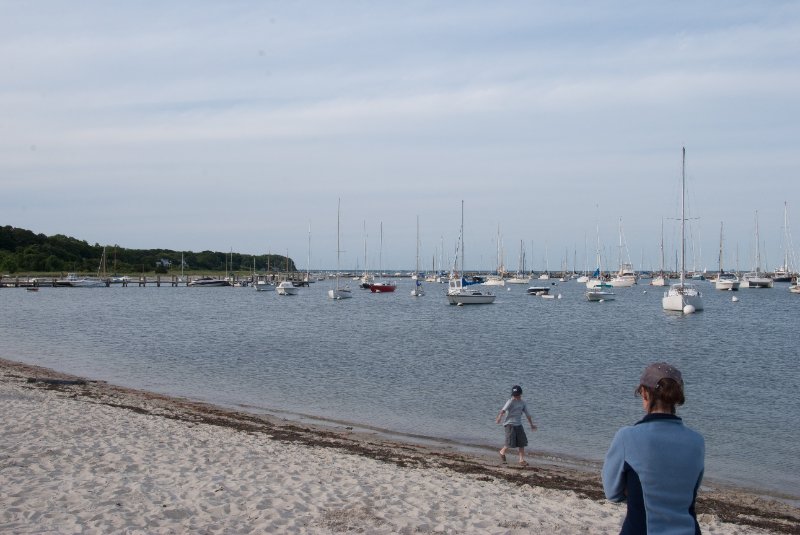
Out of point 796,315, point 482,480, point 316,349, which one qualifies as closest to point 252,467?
point 482,480

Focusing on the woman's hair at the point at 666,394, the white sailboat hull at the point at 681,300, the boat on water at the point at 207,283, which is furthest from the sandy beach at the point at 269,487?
the boat on water at the point at 207,283

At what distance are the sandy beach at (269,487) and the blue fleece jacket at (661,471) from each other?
209 inches

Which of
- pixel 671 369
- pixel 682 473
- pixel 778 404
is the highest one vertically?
pixel 671 369

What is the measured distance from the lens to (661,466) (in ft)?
14.3

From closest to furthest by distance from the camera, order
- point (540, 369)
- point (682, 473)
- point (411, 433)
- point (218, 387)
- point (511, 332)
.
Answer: point (682, 473) < point (411, 433) < point (218, 387) < point (540, 369) < point (511, 332)

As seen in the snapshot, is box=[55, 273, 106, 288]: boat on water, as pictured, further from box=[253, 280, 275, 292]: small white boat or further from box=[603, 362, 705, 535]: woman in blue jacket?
box=[603, 362, 705, 535]: woman in blue jacket

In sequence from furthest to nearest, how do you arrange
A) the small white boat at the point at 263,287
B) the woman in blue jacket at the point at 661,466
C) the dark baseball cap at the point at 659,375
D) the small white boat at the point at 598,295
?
the small white boat at the point at 263,287 < the small white boat at the point at 598,295 < the dark baseball cap at the point at 659,375 < the woman in blue jacket at the point at 661,466

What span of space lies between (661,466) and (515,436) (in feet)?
38.0

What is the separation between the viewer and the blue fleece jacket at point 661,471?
14.3 feet

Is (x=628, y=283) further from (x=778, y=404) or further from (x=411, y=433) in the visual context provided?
(x=411, y=433)

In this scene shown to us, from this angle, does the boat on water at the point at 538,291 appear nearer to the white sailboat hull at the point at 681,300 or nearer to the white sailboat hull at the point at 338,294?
the white sailboat hull at the point at 338,294

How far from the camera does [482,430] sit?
20.1 m

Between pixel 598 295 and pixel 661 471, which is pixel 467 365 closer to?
pixel 661 471

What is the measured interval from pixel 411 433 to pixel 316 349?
2252 cm
